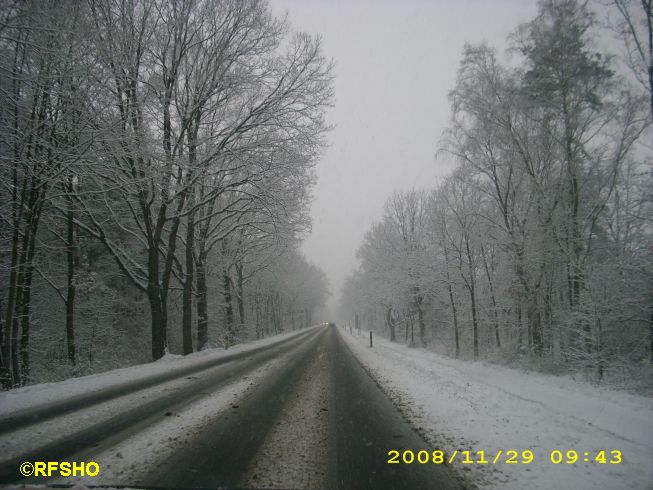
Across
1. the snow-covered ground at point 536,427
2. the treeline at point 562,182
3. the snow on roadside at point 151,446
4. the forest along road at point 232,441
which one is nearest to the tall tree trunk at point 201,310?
the forest along road at point 232,441

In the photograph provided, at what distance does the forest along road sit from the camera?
10.3ft

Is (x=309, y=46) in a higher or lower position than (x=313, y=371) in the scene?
higher

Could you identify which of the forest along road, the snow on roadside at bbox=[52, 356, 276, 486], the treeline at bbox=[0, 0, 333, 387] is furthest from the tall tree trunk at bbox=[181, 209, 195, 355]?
the snow on roadside at bbox=[52, 356, 276, 486]

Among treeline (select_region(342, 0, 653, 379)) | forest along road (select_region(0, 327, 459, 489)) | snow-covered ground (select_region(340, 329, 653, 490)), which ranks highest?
treeline (select_region(342, 0, 653, 379))

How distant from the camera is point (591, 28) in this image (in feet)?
36.2

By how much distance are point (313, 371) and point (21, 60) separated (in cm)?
1239

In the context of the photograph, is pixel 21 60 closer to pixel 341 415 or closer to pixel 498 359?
pixel 341 415

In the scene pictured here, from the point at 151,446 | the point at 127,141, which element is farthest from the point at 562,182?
the point at 127,141

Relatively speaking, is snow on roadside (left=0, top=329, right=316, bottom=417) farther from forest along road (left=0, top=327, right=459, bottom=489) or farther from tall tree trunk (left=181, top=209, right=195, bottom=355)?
tall tree trunk (left=181, top=209, right=195, bottom=355)

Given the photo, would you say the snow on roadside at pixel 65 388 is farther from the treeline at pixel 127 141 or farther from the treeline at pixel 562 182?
the treeline at pixel 562 182

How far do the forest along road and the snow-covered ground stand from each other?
0.53 metres

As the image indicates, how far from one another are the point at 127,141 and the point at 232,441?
10092 millimetres

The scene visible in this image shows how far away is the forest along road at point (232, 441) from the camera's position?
312cm

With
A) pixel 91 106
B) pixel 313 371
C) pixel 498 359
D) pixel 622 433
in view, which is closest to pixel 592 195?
pixel 498 359
